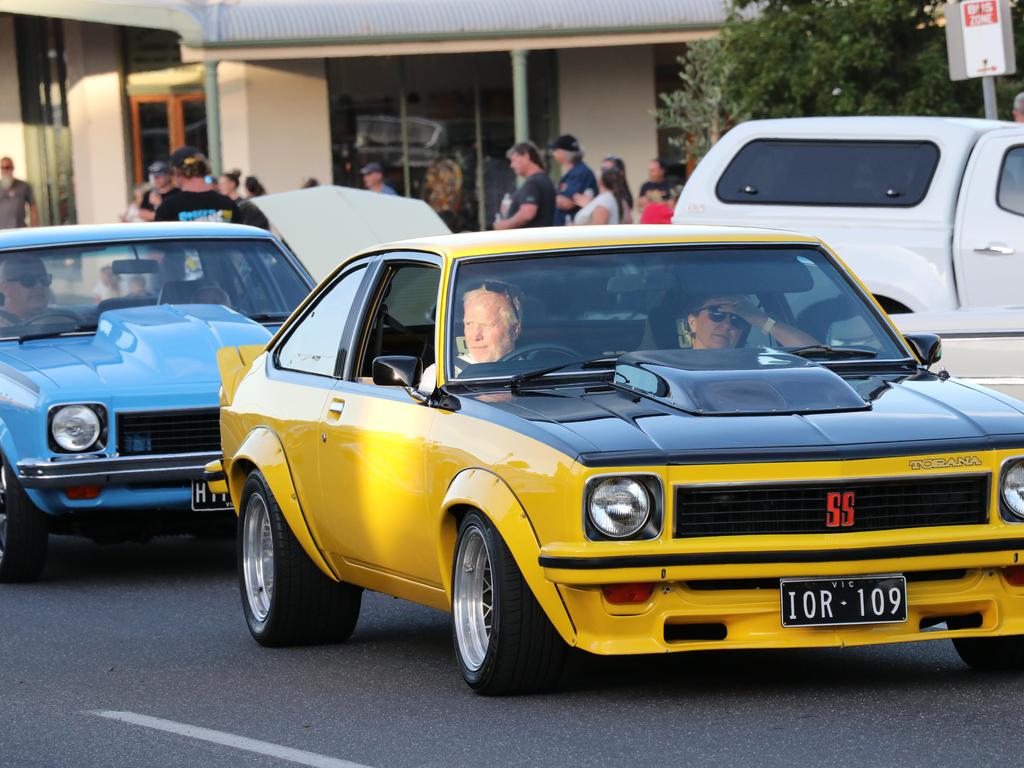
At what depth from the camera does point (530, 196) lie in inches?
709

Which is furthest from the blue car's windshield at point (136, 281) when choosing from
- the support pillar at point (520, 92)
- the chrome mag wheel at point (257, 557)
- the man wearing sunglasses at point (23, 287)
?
the support pillar at point (520, 92)

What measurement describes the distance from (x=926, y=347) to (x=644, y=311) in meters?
1.02

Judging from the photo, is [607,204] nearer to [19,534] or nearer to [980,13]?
[980,13]

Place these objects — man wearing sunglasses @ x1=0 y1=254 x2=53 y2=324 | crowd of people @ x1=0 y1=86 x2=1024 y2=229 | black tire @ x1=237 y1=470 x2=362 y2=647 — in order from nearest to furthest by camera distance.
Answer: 1. black tire @ x1=237 y1=470 x2=362 y2=647
2. man wearing sunglasses @ x1=0 y1=254 x2=53 y2=324
3. crowd of people @ x1=0 y1=86 x2=1024 y2=229

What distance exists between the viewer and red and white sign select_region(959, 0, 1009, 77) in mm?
15555

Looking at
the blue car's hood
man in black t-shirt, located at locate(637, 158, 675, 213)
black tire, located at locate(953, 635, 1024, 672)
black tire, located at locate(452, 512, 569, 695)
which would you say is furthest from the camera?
man in black t-shirt, located at locate(637, 158, 675, 213)

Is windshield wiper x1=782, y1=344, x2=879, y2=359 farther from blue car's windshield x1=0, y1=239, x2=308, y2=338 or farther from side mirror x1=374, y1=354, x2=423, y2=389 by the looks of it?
blue car's windshield x1=0, y1=239, x2=308, y2=338

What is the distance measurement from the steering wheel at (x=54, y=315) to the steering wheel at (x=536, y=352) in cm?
469

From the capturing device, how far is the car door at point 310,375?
8.29 metres

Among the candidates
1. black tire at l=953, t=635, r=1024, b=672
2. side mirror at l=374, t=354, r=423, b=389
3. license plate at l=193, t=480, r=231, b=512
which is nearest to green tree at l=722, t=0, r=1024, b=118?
license plate at l=193, t=480, r=231, b=512

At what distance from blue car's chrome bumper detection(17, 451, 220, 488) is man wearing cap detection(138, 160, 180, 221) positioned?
8.14 m

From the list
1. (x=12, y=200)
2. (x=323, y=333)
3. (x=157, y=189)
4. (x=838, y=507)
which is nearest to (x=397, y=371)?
(x=323, y=333)

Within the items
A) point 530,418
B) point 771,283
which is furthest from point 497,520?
point 771,283

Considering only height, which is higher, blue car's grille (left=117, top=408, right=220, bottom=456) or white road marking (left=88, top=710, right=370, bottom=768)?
blue car's grille (left=117, top=408, right=220, bottom=456)
